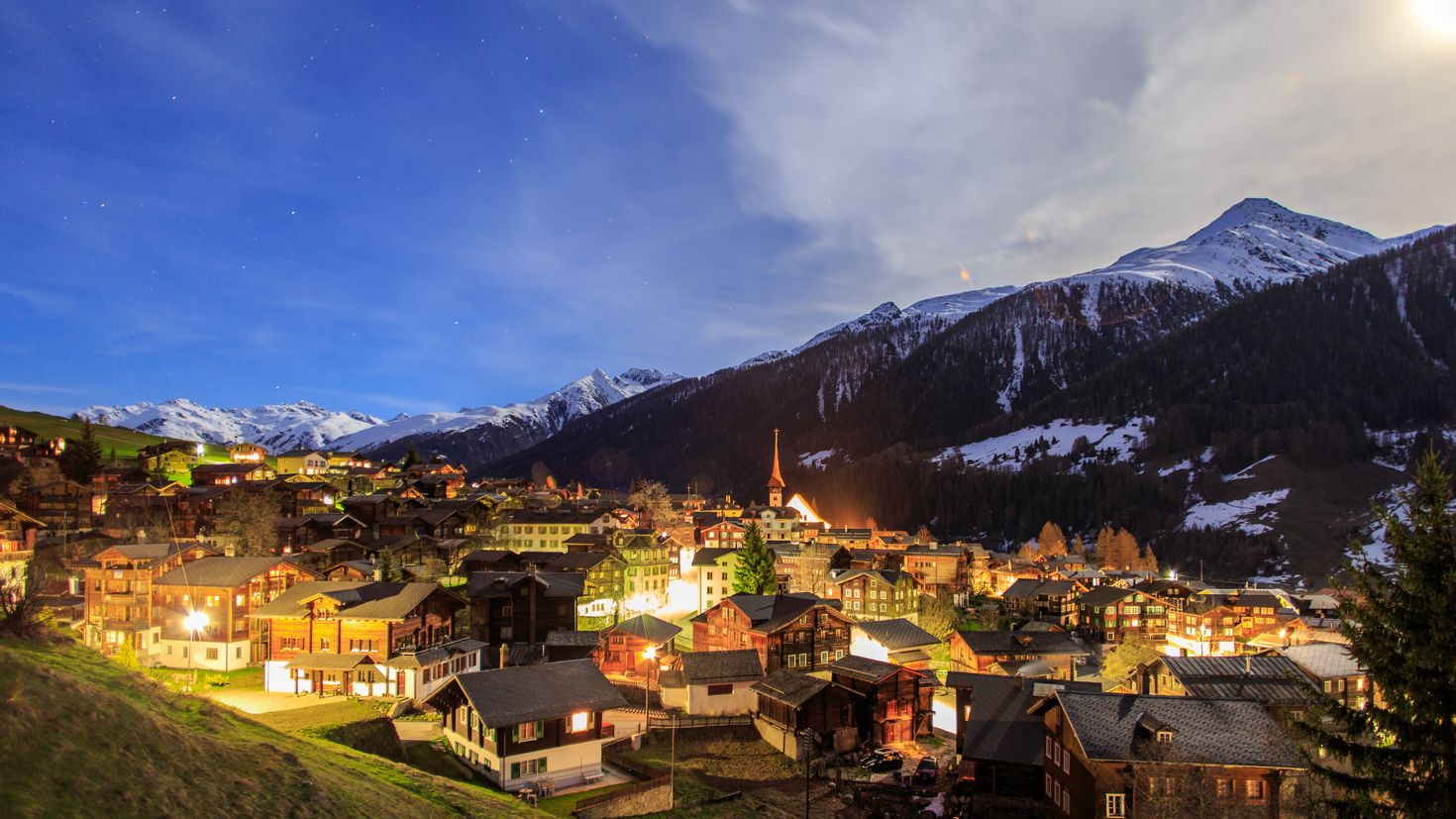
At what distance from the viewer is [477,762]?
33.7 m

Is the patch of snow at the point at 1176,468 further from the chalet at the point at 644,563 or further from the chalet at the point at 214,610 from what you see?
the chalet at the point at 214,610

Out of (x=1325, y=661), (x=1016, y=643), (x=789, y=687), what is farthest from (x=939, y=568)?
(x=789, y=687)

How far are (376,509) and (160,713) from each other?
7666 cm

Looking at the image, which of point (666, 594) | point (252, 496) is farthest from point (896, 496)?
point (252, 496)

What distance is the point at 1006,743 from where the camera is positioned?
37031 millimetres

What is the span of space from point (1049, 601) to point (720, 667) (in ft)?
166

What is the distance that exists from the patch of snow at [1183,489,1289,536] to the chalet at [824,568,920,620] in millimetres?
88098

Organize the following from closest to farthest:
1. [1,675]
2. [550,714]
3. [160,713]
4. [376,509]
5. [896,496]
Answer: [1,675], [160,713], [550,714], [376,509], [896,496]

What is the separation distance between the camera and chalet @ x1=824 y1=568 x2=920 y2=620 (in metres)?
76.1

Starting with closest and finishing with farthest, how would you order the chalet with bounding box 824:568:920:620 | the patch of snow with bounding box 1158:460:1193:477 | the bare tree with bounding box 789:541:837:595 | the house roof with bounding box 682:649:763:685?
the house roof with bounding box 682:649:763:685
the chalet with bounding box 824:568:920:620
the bare tree with bounding box 789:541:837:595
the patch of snow with bounding box 1158:460:1193:477

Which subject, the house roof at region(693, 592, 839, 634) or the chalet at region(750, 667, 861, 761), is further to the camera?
the house roof at region(693, 592, 839, 634)

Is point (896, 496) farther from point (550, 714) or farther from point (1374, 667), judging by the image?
point (1374, 667)

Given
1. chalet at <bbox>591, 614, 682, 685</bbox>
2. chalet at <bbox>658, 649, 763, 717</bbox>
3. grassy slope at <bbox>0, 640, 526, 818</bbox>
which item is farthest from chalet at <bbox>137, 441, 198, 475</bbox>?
grassy slope at <bbox>0, 640, 526, 818</bbox>

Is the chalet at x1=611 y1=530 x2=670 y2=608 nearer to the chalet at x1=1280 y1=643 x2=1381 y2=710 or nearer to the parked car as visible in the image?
the parked car
